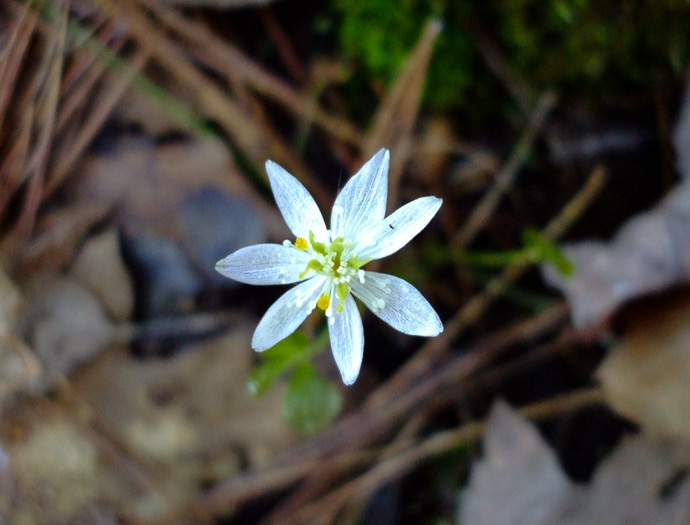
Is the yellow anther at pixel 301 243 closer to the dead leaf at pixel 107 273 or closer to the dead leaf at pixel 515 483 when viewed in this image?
the dead leaf at pixel 107 273

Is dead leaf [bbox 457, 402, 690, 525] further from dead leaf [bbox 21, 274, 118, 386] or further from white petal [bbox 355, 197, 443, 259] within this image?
dead leaf [bbox 21, 274, 118, 386]

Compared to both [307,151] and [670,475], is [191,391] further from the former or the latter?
[670,475]

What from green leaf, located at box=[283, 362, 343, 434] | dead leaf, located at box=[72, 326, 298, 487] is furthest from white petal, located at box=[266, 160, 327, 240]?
dead leaf, located at box=[72, 326, 298, 487]

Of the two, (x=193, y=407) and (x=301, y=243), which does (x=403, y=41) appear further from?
(x=193, y=407)

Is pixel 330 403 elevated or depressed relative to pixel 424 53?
depressed

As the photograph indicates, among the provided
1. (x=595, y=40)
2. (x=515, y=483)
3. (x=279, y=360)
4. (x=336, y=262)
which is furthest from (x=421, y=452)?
(x=595, y=40)

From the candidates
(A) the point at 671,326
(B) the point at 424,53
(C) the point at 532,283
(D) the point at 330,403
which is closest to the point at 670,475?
(A) the point at 671,326
